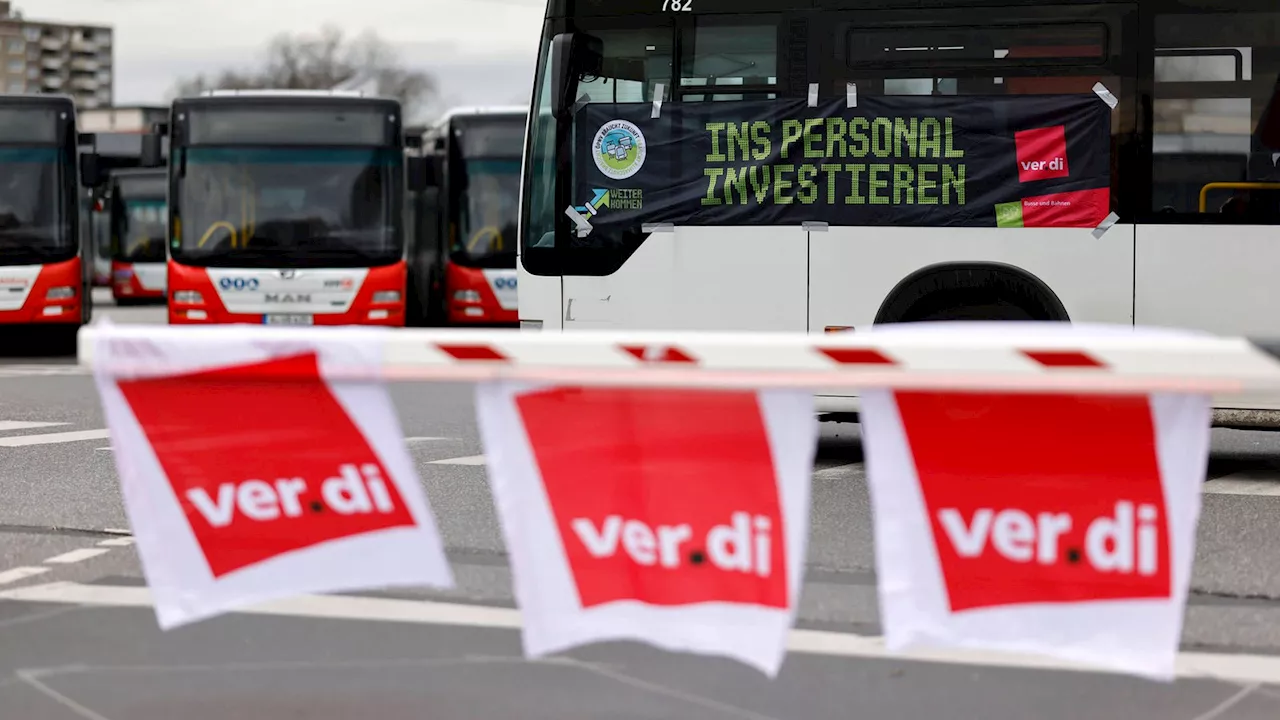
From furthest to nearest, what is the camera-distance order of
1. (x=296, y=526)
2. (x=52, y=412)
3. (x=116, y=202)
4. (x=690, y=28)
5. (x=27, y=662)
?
(x=116, y=202) < (x=52, y=412) < (x=690, y=28) < (x=27, y=662) < (x=296, y=526)

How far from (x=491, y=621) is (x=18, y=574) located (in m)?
2.14

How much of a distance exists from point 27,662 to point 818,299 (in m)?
6.20

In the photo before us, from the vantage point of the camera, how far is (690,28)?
11258mm

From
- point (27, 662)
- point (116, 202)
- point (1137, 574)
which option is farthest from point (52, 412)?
point (116, 202)

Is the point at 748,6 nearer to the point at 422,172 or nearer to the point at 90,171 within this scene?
the point at 422,172

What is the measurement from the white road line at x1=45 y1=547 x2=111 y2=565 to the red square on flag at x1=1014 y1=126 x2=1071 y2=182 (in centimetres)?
563

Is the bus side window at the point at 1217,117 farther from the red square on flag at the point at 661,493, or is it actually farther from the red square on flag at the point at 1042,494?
the red square on flag at the point at 661,493

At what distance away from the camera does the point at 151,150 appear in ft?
69.9

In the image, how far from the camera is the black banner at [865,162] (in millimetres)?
10648

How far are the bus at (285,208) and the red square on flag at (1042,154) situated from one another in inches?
459

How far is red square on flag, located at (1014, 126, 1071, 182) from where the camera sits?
10.6 m

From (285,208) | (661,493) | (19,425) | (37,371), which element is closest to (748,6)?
(19,425)

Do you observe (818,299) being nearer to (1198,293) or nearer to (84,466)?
(1198,293)

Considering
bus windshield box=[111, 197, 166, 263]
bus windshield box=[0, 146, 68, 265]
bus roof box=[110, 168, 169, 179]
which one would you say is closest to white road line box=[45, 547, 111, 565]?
bus windshield box=[0, 146, 68, 265]
